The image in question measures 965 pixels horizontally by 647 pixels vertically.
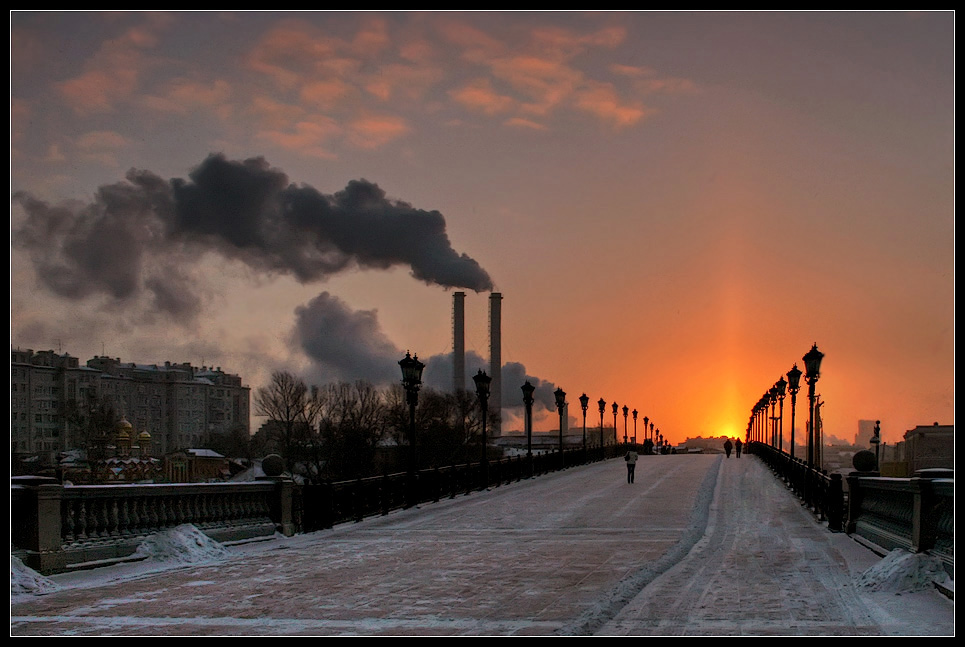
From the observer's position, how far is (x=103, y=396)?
169 metres

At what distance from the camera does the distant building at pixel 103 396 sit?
510ft

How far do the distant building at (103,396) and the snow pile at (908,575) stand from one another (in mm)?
133388

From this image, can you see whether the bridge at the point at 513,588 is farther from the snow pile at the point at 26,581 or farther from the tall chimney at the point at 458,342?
the tall chimney at the point at 458,342

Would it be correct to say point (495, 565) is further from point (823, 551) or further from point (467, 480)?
point (467, 480)

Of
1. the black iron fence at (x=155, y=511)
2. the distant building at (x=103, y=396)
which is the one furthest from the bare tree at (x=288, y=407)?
the black iron fence at (x=155, y=511)

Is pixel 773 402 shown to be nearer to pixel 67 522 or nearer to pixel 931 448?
pixel 931 448

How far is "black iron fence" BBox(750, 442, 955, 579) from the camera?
1260 centimetres

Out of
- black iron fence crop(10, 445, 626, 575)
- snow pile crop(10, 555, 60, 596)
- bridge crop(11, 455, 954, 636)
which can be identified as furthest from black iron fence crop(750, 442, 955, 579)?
snow pile crop(10, 555, 60, 596)

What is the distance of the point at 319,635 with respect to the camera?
1021cm

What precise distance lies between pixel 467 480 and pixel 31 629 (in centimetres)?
2585

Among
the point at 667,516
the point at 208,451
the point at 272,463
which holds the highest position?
the point at 272,463

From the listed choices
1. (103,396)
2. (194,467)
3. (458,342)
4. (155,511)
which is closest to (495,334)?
(458,342)

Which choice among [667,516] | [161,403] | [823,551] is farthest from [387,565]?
[161,403]

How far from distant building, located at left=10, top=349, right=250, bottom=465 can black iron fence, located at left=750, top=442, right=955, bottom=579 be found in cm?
12630
